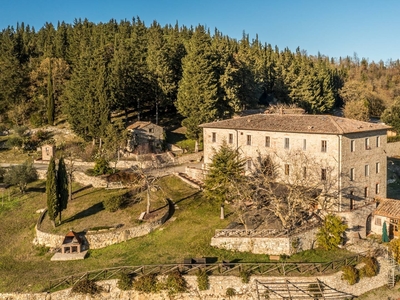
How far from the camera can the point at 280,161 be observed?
38.0 m

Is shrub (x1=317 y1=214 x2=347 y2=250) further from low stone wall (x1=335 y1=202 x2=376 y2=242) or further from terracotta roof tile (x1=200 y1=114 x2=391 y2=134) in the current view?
terracotta roof tile (x1=200 y1=114 x2=391 y2=134)

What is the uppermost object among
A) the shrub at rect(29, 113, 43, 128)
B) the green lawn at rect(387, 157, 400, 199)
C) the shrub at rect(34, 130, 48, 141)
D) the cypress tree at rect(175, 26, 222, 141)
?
the cypress tree at rect(175, 26, 222, 141)

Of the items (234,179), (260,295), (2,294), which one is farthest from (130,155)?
(260,295)

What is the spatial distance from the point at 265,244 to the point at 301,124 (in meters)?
13.1

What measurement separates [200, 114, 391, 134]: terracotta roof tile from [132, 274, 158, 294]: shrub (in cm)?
1888

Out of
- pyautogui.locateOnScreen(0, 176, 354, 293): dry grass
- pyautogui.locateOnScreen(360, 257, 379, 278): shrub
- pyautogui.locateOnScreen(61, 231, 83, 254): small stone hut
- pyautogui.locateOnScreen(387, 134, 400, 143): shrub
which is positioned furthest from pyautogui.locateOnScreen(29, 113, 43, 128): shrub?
pyautogui.locateOnScreen(387, 134, 400, 143): shrub

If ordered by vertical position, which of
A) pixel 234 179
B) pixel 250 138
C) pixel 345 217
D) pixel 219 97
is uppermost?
pixel 219 97

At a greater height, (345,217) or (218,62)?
(218,62)

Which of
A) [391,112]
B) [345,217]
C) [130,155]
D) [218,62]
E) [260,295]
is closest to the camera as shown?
[260,295]

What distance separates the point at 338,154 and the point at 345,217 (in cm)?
545

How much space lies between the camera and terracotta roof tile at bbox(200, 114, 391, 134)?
3469cm

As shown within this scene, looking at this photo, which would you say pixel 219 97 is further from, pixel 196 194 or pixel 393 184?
pixel 393 184

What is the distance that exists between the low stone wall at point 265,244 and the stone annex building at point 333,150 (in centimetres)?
580

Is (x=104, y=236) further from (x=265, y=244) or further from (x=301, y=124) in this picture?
(x=301, y=124)
